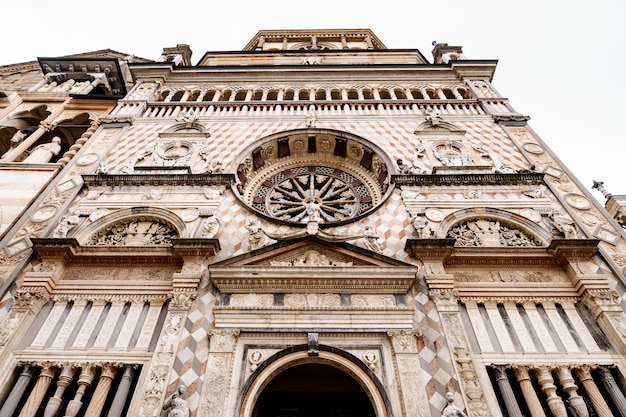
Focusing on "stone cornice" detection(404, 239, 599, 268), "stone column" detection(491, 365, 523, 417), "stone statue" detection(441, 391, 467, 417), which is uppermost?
"stone cornice" detection(404, 239, 599, 268)

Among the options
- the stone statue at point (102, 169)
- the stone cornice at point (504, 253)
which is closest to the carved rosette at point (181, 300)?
the stone cornice at point (504, 253)

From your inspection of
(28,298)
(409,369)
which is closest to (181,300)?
(28,298)

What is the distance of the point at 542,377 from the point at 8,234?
11.4m

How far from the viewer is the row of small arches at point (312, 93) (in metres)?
15.0

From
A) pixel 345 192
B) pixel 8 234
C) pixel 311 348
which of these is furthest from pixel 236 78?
pixel 311 348

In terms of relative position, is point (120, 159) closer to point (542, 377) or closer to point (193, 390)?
point (193, 390)

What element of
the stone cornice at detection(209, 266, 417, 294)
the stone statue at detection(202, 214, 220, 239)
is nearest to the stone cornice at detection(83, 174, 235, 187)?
the stone statue at detection(202, 214, 220, 239)

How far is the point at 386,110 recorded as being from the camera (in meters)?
14.0

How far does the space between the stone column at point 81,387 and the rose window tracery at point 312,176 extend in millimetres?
5628

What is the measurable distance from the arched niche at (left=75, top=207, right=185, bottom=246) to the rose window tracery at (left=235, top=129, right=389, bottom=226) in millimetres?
2251

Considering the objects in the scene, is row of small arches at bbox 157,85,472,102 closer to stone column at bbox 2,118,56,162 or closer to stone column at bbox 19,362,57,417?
stone column at bbox 2,118,56,162

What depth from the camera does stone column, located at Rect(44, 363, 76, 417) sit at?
621 cm

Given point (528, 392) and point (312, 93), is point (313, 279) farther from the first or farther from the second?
point (312, 93)

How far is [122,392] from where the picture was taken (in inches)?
254
